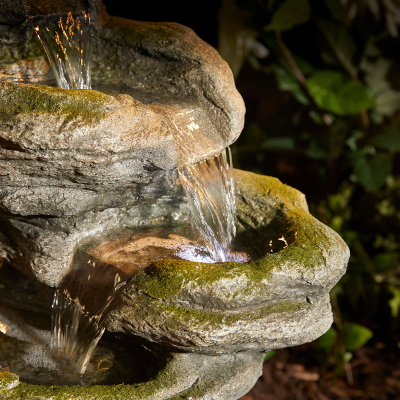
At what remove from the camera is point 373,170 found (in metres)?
3.08

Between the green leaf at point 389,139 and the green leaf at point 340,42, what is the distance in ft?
1.75

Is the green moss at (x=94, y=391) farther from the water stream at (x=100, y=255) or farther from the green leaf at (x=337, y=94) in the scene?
the green leaf at (x=337, y=94)

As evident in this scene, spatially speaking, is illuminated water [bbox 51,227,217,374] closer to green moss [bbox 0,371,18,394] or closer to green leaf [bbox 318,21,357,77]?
green moss [bbox 0,371,18,394]

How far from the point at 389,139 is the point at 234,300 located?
7.60ft

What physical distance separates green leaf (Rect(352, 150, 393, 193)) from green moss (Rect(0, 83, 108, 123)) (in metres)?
2.37

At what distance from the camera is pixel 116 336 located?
1.53m

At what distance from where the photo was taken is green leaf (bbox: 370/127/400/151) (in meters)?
3.04

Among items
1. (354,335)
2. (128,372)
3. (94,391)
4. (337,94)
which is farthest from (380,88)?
(94,391)

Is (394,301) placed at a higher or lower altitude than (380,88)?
lower

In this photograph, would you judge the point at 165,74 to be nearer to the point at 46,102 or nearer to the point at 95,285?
the point at 46,102

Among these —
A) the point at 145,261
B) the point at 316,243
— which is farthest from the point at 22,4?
the point at 316,243

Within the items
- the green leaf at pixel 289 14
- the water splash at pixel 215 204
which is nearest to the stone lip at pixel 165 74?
the water splash at pixel 215 204

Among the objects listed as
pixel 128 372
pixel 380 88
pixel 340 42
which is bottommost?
pixel 128 372

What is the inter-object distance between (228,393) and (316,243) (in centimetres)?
57
